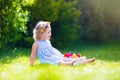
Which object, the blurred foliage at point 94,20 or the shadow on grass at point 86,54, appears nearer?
the shadow on grass at point 86,54

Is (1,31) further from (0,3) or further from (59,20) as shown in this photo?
(59,20)

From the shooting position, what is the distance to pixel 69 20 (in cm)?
1498

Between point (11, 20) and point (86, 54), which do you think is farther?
point (86, 54)

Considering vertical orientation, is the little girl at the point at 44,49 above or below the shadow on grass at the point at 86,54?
above

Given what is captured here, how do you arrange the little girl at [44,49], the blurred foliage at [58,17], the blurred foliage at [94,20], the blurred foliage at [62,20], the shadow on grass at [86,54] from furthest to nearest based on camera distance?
1. the blurred foliage at [94,20]
2. the blurred foliage at [58,17]
3. the blurred foliage at [62,20]
4. the shadow on grass at [86,54]
5. the little girl at [44,49]

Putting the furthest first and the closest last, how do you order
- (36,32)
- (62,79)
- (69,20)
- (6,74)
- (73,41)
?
(73,41)
(69,20)
(36,32)
(6,74)
(62,79)

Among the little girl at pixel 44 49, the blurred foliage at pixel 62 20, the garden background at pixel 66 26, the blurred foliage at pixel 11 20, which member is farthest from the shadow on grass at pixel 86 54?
the little girl at pixel 44 49

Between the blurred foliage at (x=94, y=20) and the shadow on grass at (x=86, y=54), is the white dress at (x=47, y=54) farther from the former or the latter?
the blurred foliage at (x=94, y=20)

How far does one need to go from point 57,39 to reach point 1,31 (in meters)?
3.60

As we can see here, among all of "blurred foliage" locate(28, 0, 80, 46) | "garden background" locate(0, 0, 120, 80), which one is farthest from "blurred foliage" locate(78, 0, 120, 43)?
"blurred foliage" locate(28, 0, 80, 46)

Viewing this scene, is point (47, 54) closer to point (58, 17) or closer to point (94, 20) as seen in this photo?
point (58, 17)

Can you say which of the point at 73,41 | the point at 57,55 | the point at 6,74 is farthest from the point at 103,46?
the point at 6,74

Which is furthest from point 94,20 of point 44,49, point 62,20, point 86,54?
point 44,49

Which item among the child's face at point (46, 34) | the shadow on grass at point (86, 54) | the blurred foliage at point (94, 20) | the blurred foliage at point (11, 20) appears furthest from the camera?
the blurred foliage at point (94, 20)
